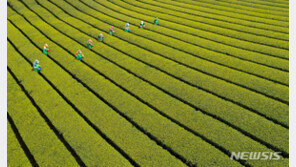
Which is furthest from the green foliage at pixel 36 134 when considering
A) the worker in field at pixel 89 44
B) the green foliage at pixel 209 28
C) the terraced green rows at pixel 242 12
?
the terraced green rows at pixel 242 12

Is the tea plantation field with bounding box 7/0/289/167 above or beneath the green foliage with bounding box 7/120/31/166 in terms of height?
above

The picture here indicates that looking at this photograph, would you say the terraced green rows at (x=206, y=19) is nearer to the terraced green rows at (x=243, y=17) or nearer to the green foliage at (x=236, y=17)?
the green foliage at (x=236, y=17)

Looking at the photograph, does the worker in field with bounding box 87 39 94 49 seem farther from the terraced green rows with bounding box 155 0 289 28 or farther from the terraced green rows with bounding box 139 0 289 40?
the terraced green rows with bounding box 155 0 289 28

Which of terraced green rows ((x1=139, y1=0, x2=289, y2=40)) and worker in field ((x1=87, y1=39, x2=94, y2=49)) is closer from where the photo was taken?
worker in field ((x1=87, y1=39, x2=94, y2=49))

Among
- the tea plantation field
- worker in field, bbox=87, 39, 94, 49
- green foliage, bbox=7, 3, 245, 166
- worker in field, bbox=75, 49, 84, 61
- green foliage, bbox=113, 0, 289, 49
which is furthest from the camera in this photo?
worker in field, bbox=87, 39, 94, 49

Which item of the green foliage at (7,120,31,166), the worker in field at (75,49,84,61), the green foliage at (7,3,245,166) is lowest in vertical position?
the green foliage at (7,120,31,166)

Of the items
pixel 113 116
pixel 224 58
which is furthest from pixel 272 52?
pixel 113 116

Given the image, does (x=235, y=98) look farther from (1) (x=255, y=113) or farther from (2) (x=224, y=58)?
(2) (x=224, y=58)

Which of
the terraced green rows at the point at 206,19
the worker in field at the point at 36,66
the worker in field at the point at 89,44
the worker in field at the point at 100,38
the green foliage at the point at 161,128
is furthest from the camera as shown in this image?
the worker in field at the point at 100,38

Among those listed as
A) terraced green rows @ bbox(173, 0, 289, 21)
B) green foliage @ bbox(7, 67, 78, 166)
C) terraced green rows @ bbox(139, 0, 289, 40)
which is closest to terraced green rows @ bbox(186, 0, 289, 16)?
terraced green rows @ bbox(173, 0, 289, 21)
